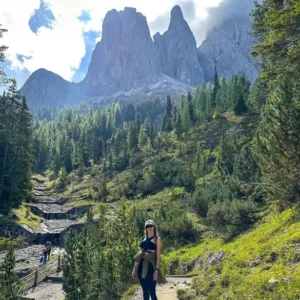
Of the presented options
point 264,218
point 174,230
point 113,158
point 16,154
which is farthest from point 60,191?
point 264,218

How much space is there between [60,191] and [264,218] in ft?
225

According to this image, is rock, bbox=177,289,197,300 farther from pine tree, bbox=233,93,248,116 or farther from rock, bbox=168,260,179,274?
pine tree, bbox=233,93,248,116

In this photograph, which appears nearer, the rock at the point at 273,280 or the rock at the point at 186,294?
the rock at the point at 273,280

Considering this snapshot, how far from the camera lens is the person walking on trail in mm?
8273

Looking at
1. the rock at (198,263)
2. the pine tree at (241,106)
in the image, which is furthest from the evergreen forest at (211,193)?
the rock at (198,263)

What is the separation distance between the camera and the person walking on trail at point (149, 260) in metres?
8.27

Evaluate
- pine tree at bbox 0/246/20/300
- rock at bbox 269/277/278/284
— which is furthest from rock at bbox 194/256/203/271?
rock at bbox 269/277/278/284

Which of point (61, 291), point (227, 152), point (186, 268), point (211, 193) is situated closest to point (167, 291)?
point (186, 268)

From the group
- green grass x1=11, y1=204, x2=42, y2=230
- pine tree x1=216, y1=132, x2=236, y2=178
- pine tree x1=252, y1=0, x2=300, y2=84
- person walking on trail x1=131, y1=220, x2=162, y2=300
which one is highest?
pine tree x1=216, y1=132, x2=236, y2=178

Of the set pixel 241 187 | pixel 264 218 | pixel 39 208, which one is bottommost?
pixel 264 218

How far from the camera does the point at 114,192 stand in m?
66.6

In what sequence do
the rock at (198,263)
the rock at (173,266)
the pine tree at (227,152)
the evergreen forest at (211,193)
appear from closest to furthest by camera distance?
the evergreen forest at (211,193) → the rock at (198,263) → the rock at (173,266) → the pine tree at (227,152)

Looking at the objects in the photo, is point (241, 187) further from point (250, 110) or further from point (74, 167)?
point (74, 167)

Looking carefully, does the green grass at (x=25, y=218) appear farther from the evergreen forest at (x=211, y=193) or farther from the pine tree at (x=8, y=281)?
the pine tree at (x=8, y=281)
